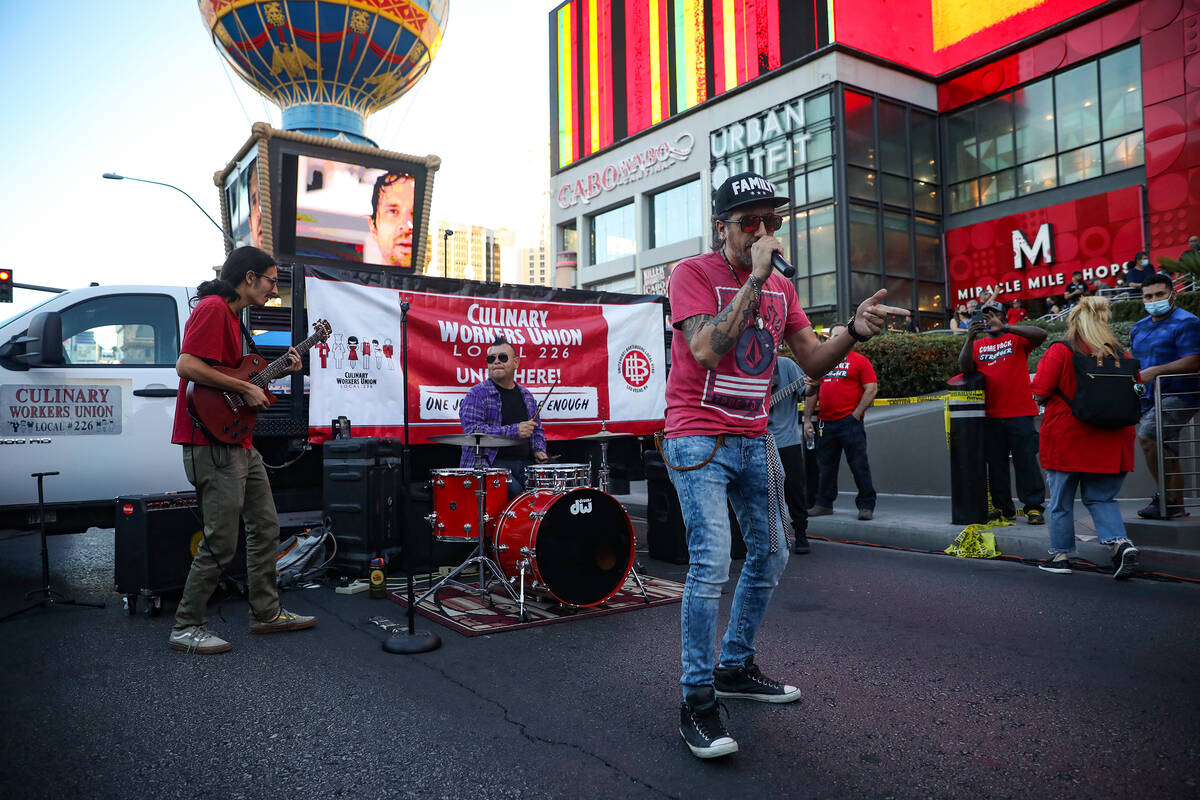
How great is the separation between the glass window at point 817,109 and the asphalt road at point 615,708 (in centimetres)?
2625

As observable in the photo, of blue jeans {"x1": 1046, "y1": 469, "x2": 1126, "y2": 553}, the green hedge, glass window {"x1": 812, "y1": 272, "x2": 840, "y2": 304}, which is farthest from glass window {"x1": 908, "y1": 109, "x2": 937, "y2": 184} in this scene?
blue jeans {"x1": 1046, "y1": 469, "x2": 1126, "y2": 553}

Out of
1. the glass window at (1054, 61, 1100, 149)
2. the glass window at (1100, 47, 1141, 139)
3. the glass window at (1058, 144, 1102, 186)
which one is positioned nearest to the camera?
the glass window at (1100, 47, 1141, 139)

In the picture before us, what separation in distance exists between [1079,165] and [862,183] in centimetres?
656

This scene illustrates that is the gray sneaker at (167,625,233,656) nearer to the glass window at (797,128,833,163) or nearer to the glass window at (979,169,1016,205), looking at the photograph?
the glass window at (797,128,833,163)

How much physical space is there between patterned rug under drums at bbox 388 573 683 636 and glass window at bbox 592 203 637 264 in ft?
111

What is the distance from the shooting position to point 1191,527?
6418 mm

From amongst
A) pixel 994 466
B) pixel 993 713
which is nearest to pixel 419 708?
pixel 993 713

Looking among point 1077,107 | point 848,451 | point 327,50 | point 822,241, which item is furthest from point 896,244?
point 848,451

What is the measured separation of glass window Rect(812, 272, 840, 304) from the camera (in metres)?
28.8

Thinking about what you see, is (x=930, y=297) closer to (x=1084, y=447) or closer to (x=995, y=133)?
(x=995, y=133)

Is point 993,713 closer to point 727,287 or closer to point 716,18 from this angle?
point 727,287

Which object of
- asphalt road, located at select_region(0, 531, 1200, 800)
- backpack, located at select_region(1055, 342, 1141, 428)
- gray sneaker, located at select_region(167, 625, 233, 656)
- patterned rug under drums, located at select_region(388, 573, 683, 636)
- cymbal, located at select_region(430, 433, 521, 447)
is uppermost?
backpack, located at select_region(1055, 342, 1141, 428)

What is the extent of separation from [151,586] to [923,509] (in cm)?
801

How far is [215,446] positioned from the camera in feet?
15.5
